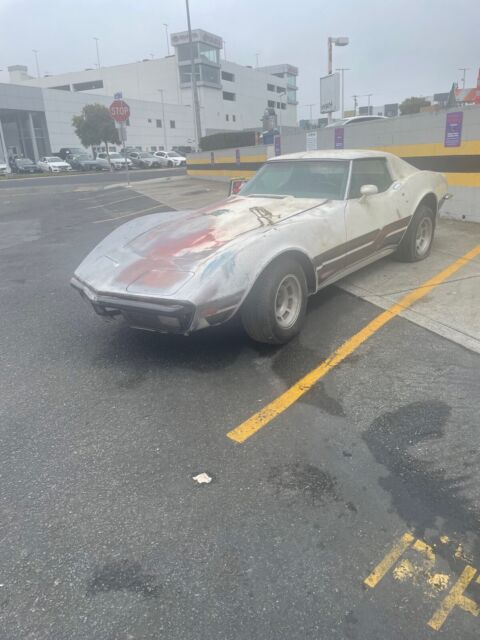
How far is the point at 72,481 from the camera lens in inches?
100

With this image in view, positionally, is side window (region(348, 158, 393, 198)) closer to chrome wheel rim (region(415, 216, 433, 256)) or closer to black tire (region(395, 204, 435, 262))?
black tire (region(395, 204, 435, 262))

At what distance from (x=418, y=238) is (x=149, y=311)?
388 centimetres

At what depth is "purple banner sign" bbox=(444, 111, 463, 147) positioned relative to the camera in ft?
25.5

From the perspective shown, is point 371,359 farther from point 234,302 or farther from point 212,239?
point 212,239

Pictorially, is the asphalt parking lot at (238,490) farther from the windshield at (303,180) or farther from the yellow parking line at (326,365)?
the windshield at (303,180)

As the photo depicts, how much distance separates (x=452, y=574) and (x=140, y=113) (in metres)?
76.2

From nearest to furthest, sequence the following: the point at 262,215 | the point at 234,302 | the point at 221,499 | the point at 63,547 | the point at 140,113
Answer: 1. the point at 63,547
2. the point at 221,499
3. the point at 234,302
4. the point at 262,215
5. the point at 140,113

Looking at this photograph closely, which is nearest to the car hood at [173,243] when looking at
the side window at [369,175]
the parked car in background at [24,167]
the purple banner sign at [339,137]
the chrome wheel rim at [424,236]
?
the side window at [369,175]

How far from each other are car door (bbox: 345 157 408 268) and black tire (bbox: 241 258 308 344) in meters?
0.98

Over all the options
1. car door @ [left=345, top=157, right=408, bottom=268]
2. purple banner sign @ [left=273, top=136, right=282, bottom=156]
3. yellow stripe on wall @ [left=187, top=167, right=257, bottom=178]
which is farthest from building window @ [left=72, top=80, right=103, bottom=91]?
car door @ [left=345, top=157, right=408, bottom=268]

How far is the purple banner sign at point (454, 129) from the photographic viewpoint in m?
7.77

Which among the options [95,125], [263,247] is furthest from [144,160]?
[263,247]

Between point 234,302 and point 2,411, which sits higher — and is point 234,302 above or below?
above

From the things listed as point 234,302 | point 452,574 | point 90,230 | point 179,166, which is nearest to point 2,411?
point 234,302
